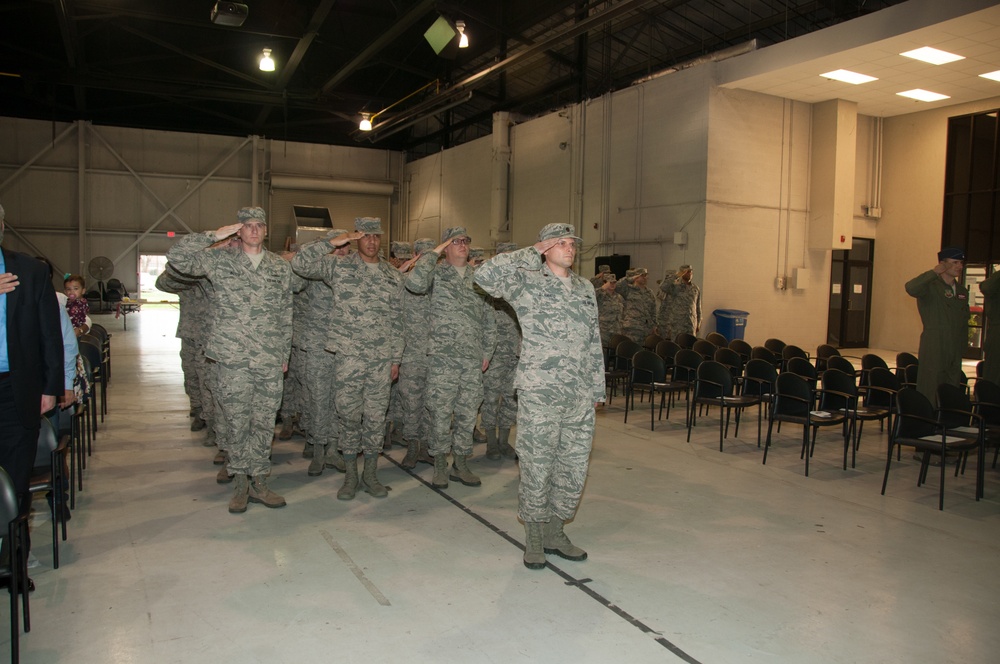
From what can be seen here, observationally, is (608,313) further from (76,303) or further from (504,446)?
(76,303)

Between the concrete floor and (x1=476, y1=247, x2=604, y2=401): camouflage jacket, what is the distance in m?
0.94

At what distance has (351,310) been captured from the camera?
15.4ft

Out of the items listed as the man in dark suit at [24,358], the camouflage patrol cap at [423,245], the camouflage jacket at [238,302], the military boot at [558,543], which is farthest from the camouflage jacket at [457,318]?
the man in dark suit at [24,358]

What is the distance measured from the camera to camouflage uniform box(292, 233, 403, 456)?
183 inches

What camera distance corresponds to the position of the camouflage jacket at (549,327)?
11.5 feet

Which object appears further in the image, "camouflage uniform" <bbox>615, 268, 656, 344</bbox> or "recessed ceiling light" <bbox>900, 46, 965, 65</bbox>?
"camouflage uniform" <bbox>615, 268, 656, 344</bbox>

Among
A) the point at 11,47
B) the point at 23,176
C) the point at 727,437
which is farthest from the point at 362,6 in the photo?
the point at 727,437

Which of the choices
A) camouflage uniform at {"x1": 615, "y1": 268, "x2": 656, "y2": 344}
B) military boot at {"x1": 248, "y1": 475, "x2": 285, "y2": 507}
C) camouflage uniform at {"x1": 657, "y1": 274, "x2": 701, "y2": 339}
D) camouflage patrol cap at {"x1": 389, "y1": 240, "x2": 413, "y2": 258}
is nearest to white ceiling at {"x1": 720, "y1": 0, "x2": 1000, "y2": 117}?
camouflage uniform at {"x1": 657, "y1": 274, "x2": 701, "y2": 339}

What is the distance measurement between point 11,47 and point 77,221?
6168 mm

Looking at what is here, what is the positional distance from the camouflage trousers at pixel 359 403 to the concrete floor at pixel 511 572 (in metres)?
0.40

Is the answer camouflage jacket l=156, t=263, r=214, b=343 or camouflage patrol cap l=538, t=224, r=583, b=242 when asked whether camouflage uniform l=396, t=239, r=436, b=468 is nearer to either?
camouflage jacket l=156, t=263, r=214, b=343

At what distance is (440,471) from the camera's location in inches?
196

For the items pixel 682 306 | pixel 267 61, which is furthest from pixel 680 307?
pixel 267 61

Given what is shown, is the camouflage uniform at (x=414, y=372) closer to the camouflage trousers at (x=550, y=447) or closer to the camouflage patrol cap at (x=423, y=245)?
the camouflage patrol cap at (x=423, y=245)
